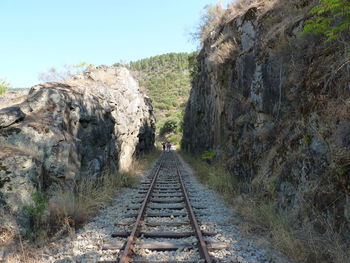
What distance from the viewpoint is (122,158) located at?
53.2 ft

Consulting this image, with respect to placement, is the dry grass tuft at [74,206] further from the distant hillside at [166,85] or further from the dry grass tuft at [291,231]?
the distant hillside at [166,85]

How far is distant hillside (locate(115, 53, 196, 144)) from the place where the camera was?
7643cm


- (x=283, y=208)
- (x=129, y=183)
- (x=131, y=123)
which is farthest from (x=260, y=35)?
(x=131, y=123)

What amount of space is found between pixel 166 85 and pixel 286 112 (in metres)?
101

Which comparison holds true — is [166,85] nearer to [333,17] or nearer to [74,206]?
[74,206]

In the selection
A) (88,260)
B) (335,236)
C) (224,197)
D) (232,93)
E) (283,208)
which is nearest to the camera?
(335,236)

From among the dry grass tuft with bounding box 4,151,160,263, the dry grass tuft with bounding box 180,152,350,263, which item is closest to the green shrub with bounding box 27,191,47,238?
the dry grass tuft with bounding box 4,151,160,263

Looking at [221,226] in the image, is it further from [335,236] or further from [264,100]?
[264,100]

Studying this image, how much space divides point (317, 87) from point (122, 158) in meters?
11.4

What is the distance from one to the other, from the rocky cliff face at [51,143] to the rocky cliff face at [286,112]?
485 cm

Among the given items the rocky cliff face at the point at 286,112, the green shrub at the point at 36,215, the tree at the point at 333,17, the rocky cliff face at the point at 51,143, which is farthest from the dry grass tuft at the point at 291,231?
the rocky cliff face at the point at 51,143

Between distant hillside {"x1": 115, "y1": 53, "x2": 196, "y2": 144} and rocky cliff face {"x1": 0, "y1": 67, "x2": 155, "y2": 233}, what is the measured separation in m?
55.4

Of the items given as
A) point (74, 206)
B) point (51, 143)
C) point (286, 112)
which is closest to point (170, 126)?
point (286, 112)

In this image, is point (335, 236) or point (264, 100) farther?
point (264, 100)
